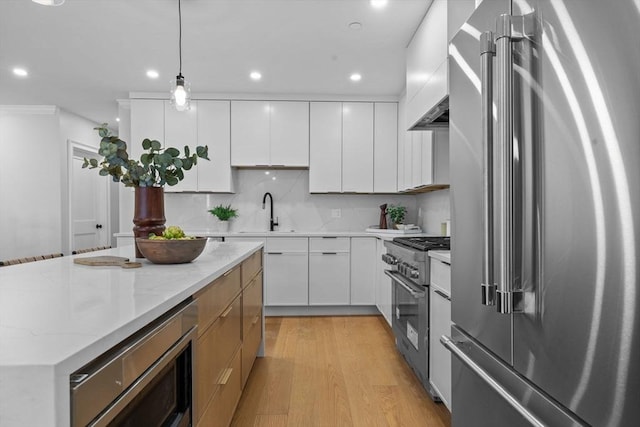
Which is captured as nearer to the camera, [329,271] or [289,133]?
[329,271]

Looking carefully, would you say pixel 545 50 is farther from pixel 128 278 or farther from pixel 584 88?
pixel 128 278

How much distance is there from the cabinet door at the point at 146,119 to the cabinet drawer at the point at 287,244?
68.0 inches

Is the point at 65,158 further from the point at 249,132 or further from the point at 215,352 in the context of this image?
the point at 215,352

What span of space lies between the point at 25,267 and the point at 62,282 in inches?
19.9

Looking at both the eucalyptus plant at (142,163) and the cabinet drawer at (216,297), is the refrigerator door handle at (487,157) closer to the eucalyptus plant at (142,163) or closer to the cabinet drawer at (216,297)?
the cabinet drawer at (216,297)

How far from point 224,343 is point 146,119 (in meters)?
3.50

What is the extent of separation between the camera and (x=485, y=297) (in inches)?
33.6

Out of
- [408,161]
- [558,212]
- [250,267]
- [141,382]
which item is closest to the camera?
[558,212]

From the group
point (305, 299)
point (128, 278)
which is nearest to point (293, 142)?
point (305, 299)

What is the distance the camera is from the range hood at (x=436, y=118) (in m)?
2.38

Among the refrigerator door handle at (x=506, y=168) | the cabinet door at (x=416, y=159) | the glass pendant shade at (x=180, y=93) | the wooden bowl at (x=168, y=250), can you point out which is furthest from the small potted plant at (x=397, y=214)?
the refrigerator door handle at (x=506, y=168)

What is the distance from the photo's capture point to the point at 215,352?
4.85 feet

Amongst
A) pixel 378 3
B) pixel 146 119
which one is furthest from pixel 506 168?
pixel 146 119

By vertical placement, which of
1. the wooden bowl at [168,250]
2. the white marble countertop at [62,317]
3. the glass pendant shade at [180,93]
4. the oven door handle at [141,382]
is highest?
the glass pendant shade at [180,93]
